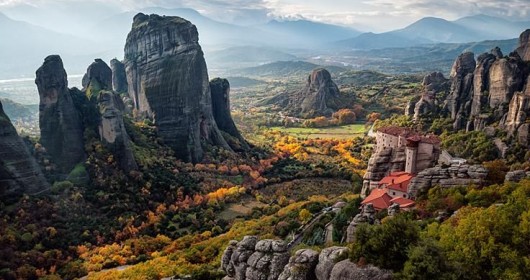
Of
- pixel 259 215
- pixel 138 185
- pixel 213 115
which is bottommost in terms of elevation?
pixel 259 215

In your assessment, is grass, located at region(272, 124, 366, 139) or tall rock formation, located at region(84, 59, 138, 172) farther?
grass, located at region(272, 124, 366, 139)

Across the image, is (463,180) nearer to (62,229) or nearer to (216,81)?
(62,229)

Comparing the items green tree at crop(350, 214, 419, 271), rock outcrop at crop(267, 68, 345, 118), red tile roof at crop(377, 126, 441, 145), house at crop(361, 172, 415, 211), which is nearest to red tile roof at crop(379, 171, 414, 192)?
house at crop(361, 172, 415, 211)

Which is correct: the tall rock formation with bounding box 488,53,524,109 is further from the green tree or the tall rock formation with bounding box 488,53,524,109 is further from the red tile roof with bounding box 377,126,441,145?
the green tree

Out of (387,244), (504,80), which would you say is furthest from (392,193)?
(504,80)

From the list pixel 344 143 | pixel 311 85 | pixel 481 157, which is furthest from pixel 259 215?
pixel 311 85
